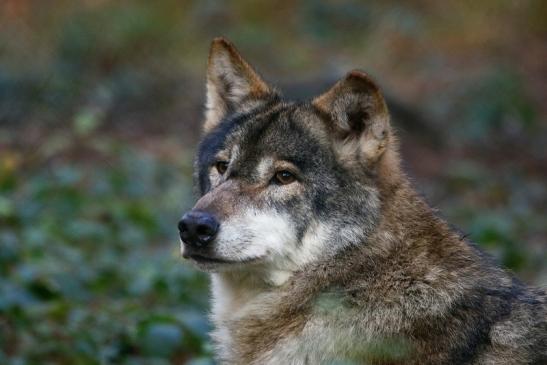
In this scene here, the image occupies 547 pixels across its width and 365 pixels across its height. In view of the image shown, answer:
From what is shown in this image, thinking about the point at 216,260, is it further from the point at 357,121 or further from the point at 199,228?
the point at 357,121

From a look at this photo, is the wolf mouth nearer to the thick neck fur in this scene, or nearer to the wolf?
the wolf

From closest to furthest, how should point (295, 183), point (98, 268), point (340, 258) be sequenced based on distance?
point (340, 258) → point (295, 183) → point (98, 268)

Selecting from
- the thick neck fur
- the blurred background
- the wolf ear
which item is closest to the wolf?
the thick neck fur

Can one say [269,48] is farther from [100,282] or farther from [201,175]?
[201,175]

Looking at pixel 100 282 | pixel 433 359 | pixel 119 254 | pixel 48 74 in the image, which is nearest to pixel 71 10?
pixel 48 74

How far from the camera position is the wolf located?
16.0 ft

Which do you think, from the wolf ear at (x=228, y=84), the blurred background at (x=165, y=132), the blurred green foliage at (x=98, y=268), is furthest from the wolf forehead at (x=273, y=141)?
the blurred green foliage at (x=98, y=268)

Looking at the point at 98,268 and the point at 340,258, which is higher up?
the point at 98,268

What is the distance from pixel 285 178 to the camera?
5320 mm

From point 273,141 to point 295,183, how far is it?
0.93 feet

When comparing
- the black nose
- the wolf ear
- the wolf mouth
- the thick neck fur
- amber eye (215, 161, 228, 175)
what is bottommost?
the thick neck fur

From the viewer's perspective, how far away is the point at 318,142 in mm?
5387

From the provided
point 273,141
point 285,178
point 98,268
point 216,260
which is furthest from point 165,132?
point 216,260

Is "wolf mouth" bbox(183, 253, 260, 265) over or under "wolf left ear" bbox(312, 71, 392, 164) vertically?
under
